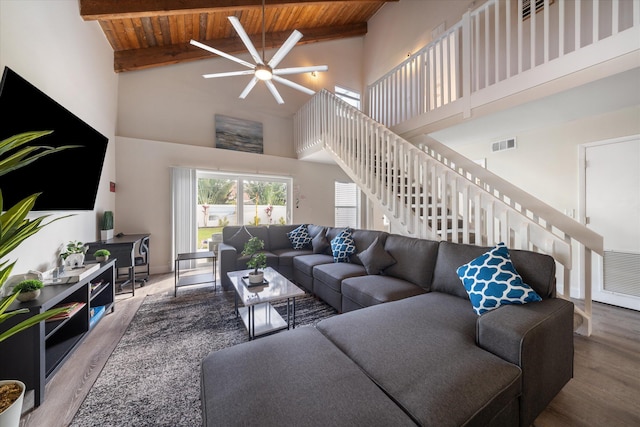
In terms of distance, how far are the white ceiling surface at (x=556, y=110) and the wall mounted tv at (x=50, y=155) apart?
165 inches

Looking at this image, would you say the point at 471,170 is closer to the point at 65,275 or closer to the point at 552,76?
the point at 552,76

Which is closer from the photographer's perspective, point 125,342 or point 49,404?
point 49,404

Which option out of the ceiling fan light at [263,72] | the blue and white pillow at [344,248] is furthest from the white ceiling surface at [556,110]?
the ceiling fan light at [263,72]

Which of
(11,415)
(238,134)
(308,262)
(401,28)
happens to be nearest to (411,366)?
(11,415)

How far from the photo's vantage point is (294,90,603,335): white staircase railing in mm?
2064

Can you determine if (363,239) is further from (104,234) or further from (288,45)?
(104,234)

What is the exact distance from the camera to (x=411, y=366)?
105 cm

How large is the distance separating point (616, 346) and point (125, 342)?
4119 mm

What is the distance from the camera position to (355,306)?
2219 millimetres

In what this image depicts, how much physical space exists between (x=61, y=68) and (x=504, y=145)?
576 cm

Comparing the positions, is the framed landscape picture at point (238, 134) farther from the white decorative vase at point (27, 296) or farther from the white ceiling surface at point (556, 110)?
the white decorative vase at point (27, 296)

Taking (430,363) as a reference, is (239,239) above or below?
above

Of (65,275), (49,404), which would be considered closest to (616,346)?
(49,404)

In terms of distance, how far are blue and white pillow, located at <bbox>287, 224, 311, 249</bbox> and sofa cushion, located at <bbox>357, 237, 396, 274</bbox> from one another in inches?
59.8
